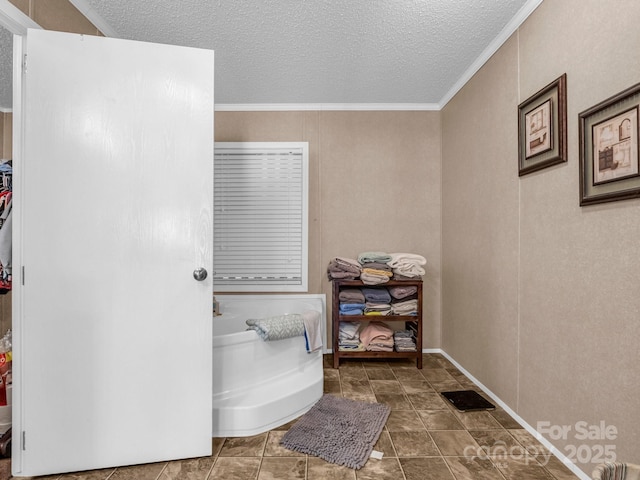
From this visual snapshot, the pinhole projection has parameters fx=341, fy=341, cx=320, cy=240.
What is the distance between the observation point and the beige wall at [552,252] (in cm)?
138

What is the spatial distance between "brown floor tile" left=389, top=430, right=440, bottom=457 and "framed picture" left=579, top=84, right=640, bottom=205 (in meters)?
1.45

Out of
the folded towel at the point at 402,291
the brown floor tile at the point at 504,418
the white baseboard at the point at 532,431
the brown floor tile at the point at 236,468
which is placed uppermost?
the folded towel at the point at 402,291

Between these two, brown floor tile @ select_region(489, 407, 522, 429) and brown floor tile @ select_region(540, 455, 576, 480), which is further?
brown floor tile @ select_region(489, 407, 522, 429)

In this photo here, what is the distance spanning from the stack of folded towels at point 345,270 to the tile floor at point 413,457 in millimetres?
1027

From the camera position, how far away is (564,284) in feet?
5.56

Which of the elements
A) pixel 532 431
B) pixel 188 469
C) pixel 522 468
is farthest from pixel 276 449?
pixel 532 431

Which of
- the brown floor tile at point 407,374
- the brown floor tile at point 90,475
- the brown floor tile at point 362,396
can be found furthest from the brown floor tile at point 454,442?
the brown floor tile at point 90,475

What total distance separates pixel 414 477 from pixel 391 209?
90.6 inches

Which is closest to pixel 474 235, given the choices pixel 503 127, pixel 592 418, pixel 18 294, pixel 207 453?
pixel 503 127

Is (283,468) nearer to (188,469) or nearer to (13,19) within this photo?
(188,469)

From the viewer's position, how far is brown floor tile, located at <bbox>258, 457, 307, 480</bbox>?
1617 millimetres

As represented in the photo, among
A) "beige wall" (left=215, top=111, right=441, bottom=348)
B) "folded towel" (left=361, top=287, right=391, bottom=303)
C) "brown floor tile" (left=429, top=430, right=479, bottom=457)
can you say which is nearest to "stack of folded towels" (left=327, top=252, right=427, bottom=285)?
"folded towel" (left=361, top=287, right=391, bottom=303)

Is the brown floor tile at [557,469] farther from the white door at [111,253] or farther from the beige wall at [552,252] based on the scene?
the white door at [111,253]

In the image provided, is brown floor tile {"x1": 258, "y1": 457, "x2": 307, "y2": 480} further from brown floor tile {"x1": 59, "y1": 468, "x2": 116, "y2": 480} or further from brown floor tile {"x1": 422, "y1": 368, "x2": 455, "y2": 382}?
brown floor tile {"x1": 422, "y1": 368, "x2": 455, "y2": 382}
